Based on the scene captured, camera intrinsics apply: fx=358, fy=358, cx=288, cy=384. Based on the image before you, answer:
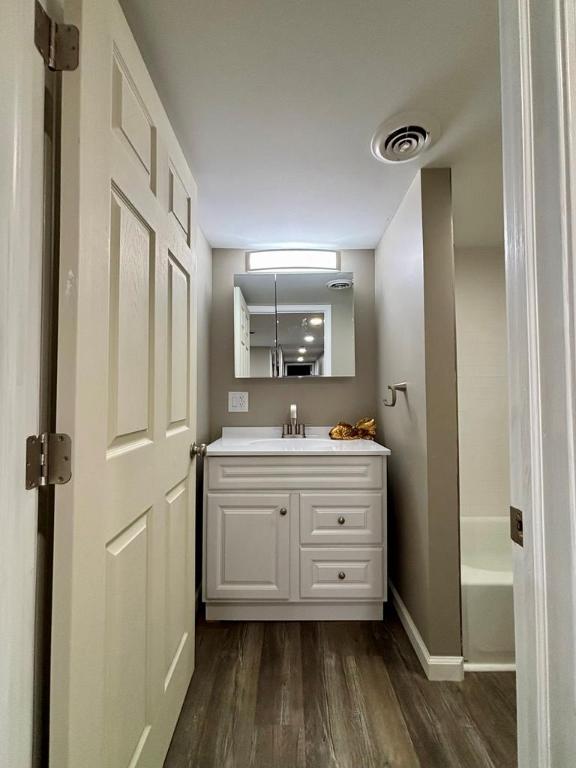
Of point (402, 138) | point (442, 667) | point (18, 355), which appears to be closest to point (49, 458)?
point (18, 355)

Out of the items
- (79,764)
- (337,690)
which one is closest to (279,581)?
(337,690)

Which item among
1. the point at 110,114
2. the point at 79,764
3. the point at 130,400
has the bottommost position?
the point at 79,764

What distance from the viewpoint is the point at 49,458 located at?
60 cm

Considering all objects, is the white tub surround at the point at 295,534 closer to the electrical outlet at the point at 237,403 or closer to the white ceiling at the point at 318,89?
the electrical outlet at the point at 237,403

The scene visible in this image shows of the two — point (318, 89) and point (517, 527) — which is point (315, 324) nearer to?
point (318, 89)

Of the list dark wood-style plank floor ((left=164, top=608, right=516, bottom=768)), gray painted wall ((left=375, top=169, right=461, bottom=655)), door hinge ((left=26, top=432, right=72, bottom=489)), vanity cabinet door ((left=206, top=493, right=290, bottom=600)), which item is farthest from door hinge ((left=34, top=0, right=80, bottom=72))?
dark wood-style plank floor ((left=164, top=608, right=516, bottom=768))

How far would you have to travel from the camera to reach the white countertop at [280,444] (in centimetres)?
178

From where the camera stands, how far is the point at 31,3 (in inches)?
22.3

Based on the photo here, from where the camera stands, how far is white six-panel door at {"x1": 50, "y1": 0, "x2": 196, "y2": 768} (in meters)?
0.62

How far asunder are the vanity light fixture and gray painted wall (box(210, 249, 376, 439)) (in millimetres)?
70

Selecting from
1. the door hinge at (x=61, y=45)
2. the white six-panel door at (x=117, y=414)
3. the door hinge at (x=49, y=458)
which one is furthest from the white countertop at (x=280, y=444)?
the door hinge at (x=61, y=45)

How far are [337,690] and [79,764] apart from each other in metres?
1.05

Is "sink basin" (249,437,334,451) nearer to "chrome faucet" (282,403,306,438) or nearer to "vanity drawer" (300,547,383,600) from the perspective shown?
"chrome faucet" (282,403,306,438)

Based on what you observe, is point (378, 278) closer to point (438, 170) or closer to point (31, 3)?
point (438, 170)
